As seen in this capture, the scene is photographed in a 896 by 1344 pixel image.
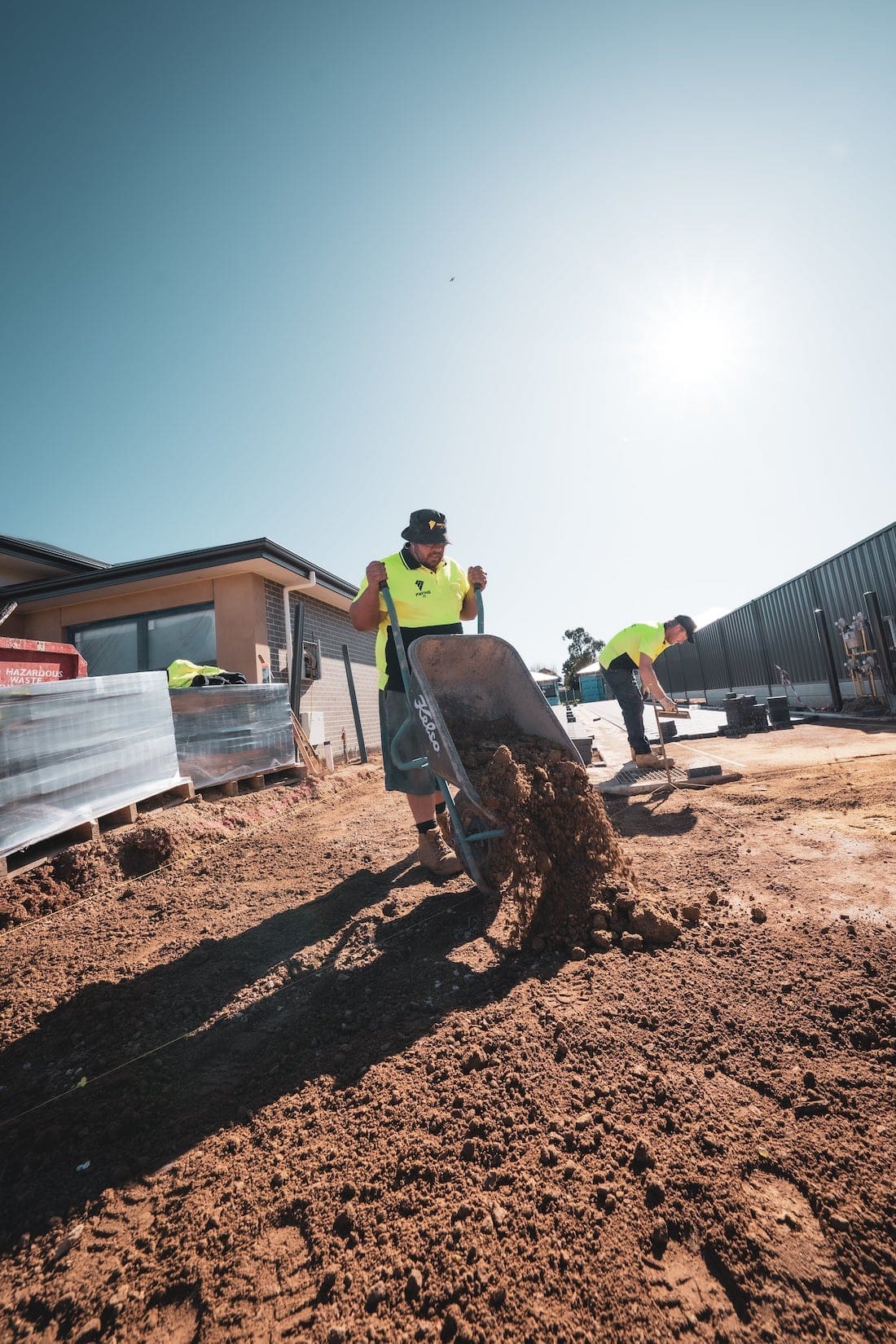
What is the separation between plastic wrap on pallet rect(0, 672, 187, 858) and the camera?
331cm

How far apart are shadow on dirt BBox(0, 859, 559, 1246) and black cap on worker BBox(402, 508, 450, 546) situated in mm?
1965

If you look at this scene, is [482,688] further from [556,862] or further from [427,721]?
[556,862]

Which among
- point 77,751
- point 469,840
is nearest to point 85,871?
point 77,751

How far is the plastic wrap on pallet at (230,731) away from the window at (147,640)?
2500mm

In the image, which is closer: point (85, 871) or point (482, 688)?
point (482, 688)

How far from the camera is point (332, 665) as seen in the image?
442 inches

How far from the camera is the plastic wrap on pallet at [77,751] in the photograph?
10.9 feet

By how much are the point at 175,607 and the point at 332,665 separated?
320cm

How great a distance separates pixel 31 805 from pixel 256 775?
293 centimetres

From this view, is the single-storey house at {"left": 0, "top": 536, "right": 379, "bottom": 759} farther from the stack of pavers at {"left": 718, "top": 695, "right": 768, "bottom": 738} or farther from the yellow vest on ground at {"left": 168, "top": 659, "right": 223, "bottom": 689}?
the stack of pavers at {"left": 718, "top": 695, "right": 768, "bottom": 738}

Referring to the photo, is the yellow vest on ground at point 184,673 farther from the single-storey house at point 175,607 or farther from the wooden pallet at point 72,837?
the wooden pallet at point 72,837

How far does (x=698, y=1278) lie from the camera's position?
924mm

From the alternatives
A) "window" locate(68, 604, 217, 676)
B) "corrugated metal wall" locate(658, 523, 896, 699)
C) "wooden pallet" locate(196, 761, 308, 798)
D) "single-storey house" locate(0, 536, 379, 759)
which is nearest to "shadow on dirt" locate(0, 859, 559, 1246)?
"wooden pallet" locate(196, 761, 308, 798)

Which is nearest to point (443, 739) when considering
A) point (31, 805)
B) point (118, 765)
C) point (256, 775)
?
point (31, 805)
